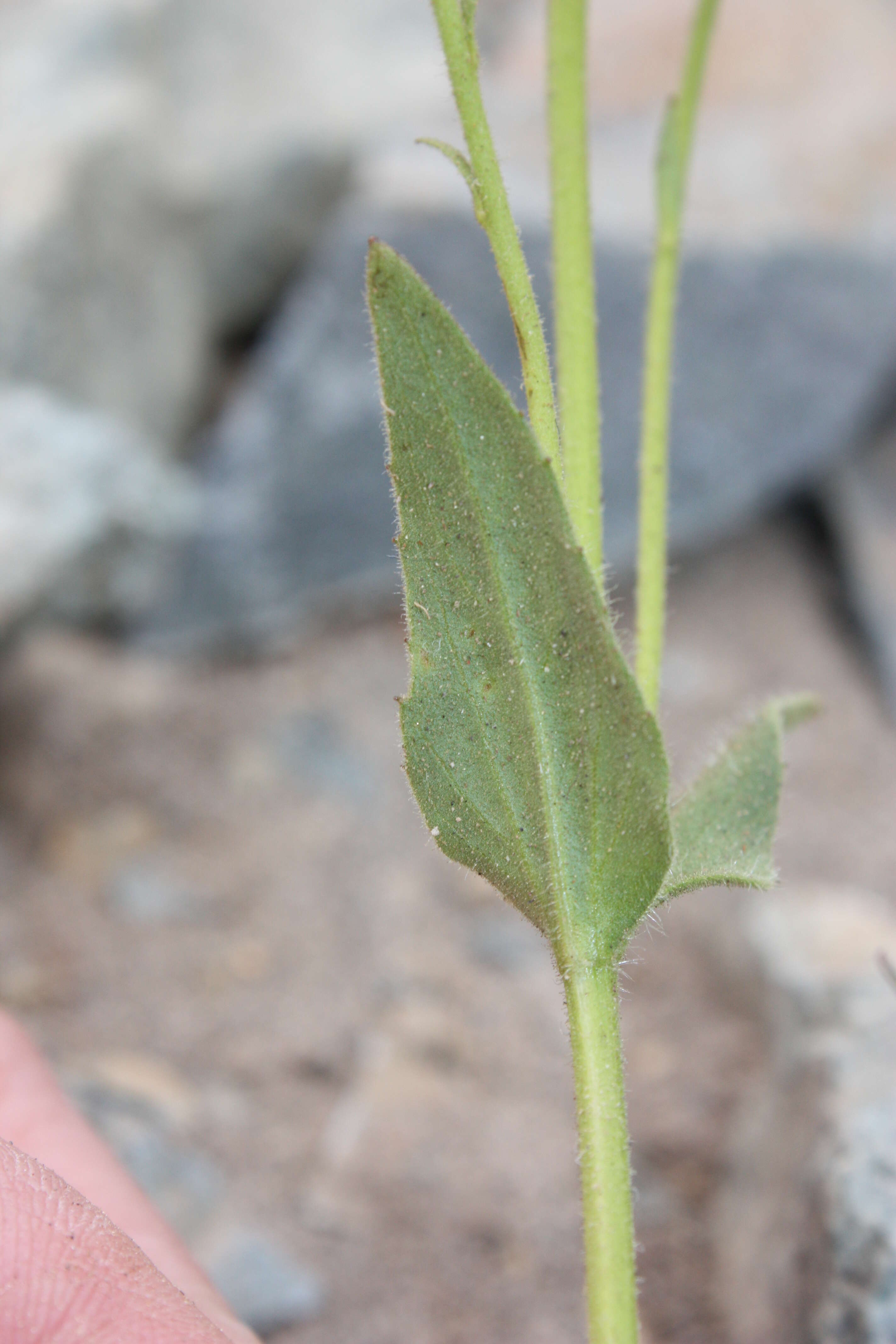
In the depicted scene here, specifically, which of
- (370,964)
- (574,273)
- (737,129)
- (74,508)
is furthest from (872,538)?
(574,273)

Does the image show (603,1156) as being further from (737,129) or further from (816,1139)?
(737,129)

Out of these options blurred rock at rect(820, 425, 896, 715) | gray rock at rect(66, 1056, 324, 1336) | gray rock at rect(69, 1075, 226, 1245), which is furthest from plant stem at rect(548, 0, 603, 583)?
blurred rock at rect(820, 425, 896, 715)

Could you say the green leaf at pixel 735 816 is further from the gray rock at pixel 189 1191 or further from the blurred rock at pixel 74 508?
the blurred rock at pixel 74 508

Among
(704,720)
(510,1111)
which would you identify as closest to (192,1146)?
(510,1111)

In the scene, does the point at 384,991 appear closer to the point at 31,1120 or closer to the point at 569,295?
the point at 31,1120

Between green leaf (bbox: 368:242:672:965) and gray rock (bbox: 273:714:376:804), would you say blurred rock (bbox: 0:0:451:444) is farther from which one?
green leaf (bbox: 368:242:672:965)
